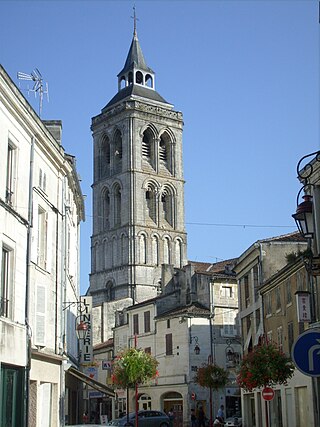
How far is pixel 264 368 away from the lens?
26422mm

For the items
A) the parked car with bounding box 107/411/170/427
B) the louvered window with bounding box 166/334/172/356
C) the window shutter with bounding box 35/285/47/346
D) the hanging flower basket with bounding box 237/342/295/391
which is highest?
the louvered window with bounding box 166/334/172/356

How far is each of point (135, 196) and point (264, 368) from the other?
2473 inches

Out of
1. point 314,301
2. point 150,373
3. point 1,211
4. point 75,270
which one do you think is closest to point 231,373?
point 150,373

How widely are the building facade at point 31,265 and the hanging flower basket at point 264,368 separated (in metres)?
7.15

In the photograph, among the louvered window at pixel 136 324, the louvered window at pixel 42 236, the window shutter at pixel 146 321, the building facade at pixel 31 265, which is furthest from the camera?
the louvered window at pixel 136 324

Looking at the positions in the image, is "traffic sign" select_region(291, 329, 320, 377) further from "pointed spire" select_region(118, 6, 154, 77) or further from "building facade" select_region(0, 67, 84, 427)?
"pointed spire" select_region(118, 6, 154, 77)

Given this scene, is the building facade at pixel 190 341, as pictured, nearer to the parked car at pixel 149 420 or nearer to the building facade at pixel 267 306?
the parked car at pixel 149 420

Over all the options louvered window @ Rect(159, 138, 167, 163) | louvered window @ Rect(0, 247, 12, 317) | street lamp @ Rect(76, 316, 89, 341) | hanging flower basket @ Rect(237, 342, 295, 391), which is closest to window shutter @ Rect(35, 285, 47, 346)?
louvered window @ Rect(0, 247, 12, 317)

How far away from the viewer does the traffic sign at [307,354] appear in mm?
9242

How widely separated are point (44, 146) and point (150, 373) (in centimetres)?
2477

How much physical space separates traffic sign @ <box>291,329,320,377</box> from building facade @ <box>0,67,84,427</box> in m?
8.64

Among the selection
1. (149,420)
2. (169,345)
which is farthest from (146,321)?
(149,420)

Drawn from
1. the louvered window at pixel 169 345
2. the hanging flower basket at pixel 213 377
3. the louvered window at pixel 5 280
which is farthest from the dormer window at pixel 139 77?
the louvered window at pixel 5 280

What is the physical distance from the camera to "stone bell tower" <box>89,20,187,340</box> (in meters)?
86.3
